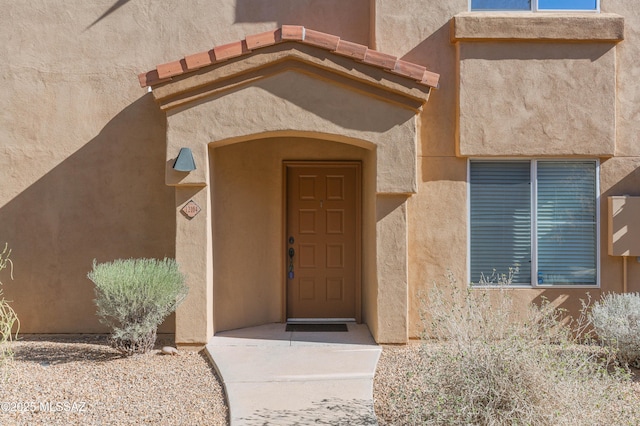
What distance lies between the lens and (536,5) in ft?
28.4

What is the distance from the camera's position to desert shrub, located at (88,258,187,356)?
24.2 ft

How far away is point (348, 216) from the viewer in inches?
396

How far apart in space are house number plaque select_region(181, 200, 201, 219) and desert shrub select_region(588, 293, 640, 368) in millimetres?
5439

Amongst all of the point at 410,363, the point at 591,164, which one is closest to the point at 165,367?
the point at 410,363

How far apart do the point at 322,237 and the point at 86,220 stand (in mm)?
3861

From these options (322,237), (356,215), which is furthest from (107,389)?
(356,215)

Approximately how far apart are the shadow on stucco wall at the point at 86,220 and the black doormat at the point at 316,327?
1.99 m

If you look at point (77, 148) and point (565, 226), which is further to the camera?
point (77, 148)

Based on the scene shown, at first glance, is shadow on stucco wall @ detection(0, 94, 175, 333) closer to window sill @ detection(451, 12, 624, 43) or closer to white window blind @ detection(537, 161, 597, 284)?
window sill @ detection(451, 12, 624, 43)

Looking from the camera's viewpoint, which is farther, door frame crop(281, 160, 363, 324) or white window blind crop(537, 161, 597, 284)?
door frame crop(281, 160, 363, 324)

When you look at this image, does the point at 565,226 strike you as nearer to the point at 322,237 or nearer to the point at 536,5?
the point at 536,5

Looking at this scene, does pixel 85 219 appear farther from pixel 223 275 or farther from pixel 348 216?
pixel 348 216

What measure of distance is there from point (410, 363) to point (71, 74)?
674 cm

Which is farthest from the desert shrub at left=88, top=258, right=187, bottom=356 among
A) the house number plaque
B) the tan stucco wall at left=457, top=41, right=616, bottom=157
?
the tan stucco wall at left=457, top=41, right=616, bottom=157
